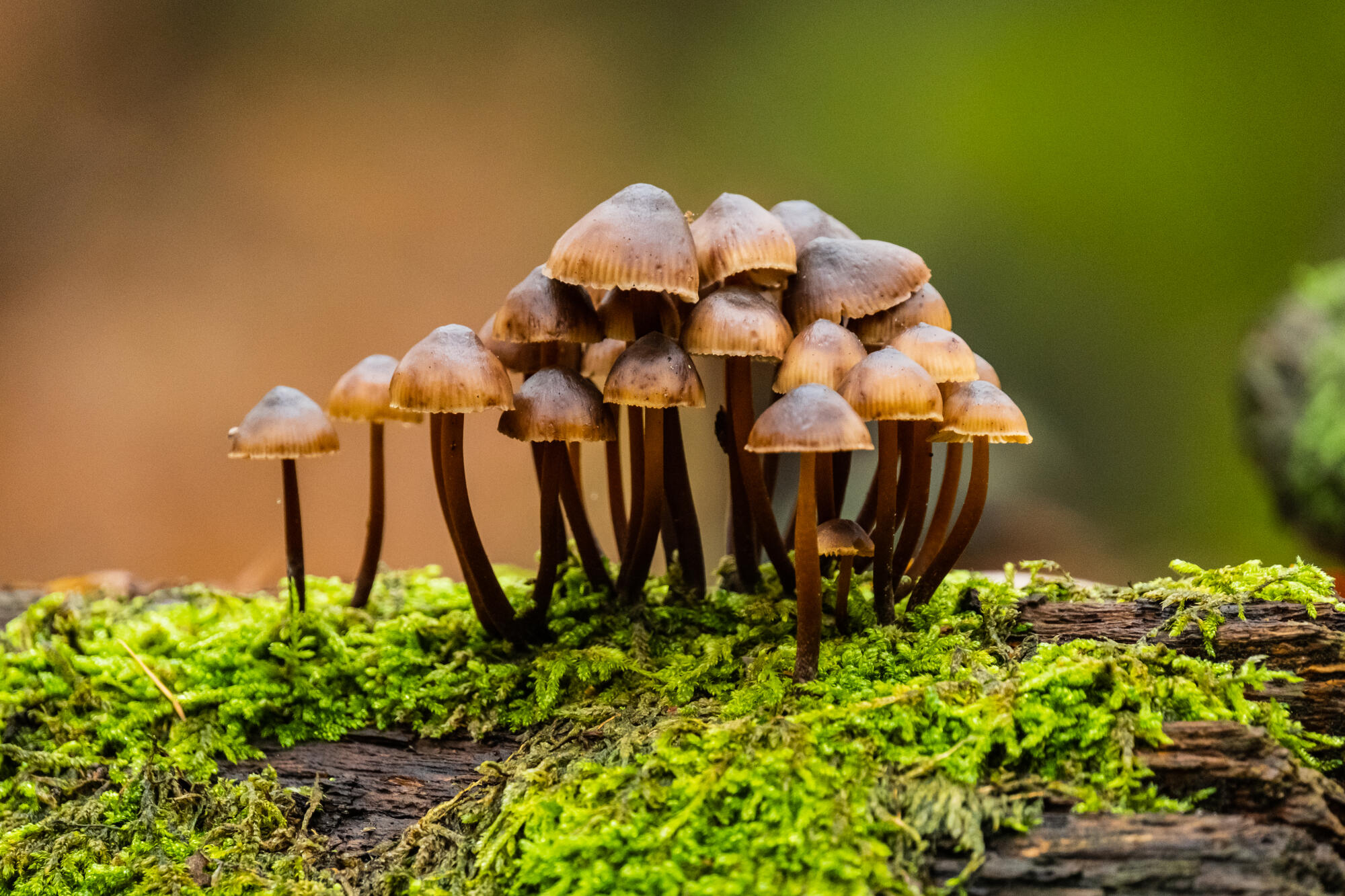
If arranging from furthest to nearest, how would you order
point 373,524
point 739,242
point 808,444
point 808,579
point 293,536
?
point 373,524
point 293,536
point 739,242
point 808,579
point 808,444

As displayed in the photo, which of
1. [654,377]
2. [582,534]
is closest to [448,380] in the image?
[654,377]

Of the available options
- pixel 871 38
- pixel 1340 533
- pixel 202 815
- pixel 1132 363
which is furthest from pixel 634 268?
pixel 1132 363

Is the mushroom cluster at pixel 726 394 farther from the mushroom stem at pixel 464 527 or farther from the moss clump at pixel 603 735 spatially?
the moss clump at pixel 603 735

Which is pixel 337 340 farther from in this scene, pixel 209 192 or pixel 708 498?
pixel 708 498

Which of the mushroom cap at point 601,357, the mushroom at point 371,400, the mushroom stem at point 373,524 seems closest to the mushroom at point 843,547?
the mushroom cap at point 601,357

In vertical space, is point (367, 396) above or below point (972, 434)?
above

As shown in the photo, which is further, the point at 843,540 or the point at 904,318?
the point at 904,318

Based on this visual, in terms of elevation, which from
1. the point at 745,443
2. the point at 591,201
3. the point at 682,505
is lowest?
the point at 682,505

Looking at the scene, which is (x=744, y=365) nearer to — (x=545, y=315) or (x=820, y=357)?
(x=820, y=357)
